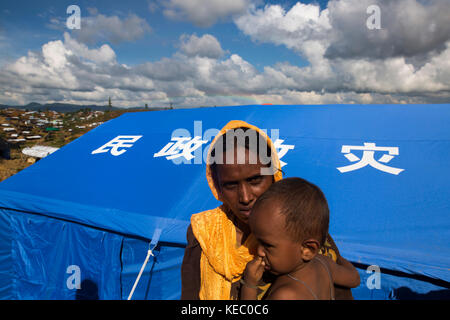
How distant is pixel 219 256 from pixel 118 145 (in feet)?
9.69

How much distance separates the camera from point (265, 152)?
922 millimetres

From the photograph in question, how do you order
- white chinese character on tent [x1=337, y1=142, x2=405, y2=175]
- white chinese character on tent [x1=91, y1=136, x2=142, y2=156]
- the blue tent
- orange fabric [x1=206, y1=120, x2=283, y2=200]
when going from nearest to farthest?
orange fabric [x1=206, y1=120, x2=283, y2=200] < the blue tent < white chinese character on tent [x1=337, y1=142, x2=405, y2=175] < white chinese character on tent [x1=91, y1=136, x2=142, y2=156]

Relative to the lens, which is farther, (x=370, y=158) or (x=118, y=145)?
(x=118, y=145)

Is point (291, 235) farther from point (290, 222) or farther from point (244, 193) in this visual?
point (244, 193)

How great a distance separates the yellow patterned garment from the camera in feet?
2.97

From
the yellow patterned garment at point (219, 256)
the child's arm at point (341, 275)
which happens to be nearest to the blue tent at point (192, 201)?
the child's arm at point (341, 275)

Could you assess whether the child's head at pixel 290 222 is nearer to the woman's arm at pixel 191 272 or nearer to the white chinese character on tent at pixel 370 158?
the woman's arm at pixel 191 272

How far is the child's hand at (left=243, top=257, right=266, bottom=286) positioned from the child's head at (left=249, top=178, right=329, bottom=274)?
0.14ft

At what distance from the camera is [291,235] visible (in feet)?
2.30

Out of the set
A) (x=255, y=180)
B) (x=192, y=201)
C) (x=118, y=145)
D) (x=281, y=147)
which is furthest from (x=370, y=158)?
(x=118, y=145)

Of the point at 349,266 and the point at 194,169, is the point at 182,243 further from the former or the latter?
the point at 349,266

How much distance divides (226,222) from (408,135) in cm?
264

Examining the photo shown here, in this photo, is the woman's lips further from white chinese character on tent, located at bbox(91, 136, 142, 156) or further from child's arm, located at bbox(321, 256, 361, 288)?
white chinese character on tent, located at bbox(91, 136, 142, 156)

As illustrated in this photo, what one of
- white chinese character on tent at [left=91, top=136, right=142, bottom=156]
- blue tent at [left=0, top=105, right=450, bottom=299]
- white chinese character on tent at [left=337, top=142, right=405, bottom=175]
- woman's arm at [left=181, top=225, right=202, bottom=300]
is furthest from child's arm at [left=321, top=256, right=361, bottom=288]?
white chinese character on tent at [left=91, top=136, right=142, bottom=156]
